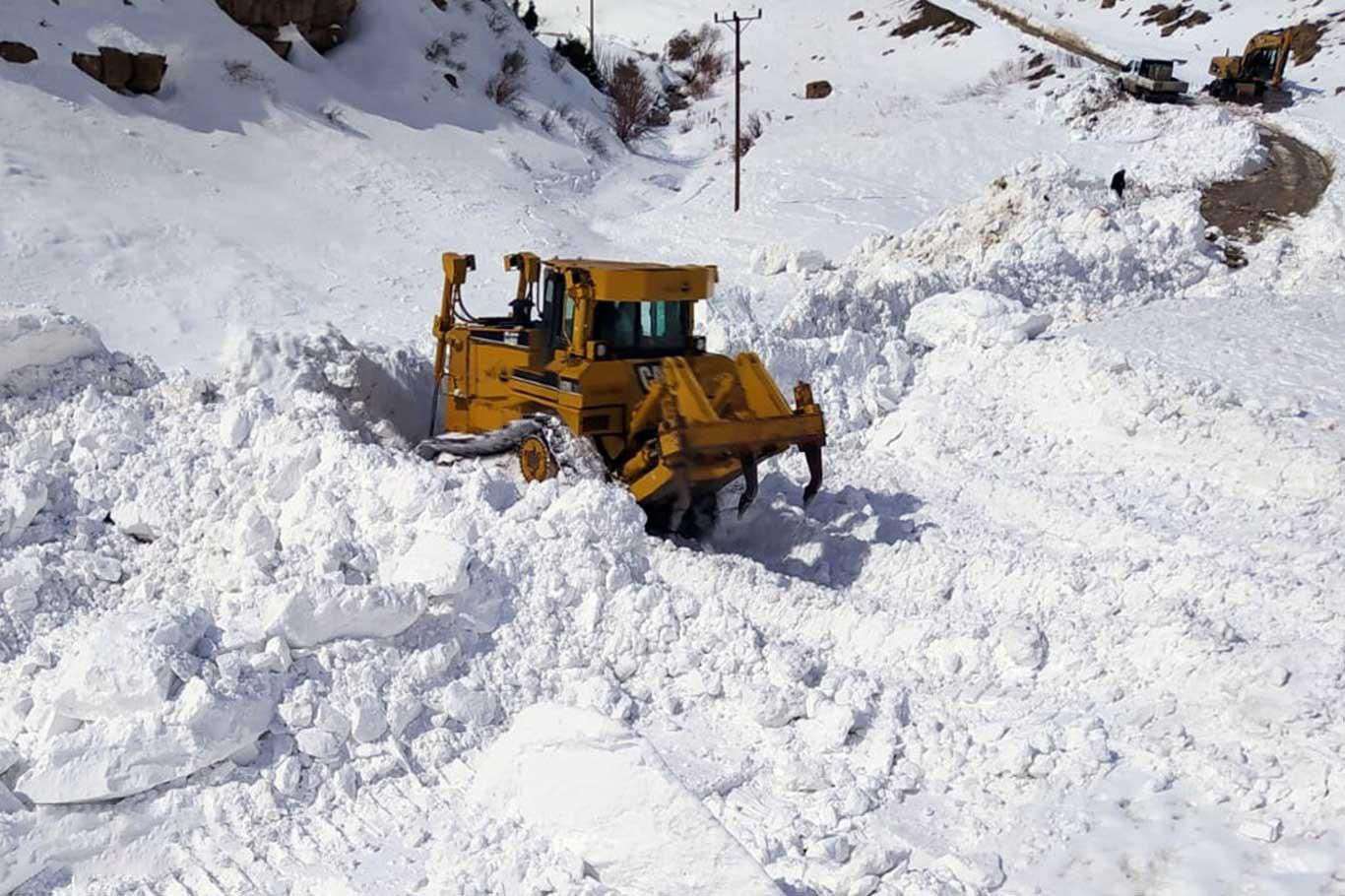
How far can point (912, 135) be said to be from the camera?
23625 millimetres

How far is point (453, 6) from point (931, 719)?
82.0ft

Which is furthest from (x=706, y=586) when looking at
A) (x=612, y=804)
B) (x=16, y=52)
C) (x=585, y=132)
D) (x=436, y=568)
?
(x=585, y=132)

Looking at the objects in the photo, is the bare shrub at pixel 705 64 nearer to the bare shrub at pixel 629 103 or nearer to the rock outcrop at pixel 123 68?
the bare shrub at pixel 629 103

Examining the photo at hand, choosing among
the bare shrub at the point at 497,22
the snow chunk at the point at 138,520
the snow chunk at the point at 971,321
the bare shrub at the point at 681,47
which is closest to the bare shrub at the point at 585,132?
the bare shrub at the point at 497,22

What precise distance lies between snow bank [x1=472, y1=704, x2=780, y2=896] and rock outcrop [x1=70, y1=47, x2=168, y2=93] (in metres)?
17.1

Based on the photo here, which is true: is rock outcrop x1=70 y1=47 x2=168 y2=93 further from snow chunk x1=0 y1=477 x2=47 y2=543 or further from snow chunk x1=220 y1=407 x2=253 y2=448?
snow chunk x1=0 y1=477 x2=47 y2=543

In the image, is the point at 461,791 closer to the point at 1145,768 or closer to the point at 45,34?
the point at 1145,768

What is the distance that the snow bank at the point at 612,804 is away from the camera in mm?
4871

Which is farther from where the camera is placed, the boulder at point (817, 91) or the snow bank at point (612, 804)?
the boulder at point (817, 91)

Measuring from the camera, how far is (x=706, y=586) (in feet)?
25.4

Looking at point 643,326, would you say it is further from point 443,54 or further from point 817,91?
point 817,91

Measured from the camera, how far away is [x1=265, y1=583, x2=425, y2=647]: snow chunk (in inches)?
234

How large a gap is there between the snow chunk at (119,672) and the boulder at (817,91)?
30.7 metres

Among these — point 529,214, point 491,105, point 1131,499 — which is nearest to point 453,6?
point 491,105
